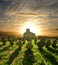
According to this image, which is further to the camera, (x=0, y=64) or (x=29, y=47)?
(x=29, y=47)

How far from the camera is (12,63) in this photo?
5350 cm

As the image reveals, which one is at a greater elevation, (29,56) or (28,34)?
(28,34)

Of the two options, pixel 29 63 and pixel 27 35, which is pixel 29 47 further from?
pixel 27 35

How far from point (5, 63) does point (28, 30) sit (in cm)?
13410

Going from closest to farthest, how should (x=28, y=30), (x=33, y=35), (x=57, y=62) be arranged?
(x=57, y=62), (x=33, y=35), (x=28, y=30)

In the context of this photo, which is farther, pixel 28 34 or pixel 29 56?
pixel 28 34

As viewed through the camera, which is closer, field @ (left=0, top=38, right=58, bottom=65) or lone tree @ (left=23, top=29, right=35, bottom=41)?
field @ (left=0, top=38, right=58, bottom=65)

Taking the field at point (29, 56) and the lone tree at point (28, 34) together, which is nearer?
the field at point (29, 56)

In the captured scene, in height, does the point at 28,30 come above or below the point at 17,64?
above

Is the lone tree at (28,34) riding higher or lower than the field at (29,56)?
higher

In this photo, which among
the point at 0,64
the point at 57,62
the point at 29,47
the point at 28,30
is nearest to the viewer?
the point at 0,64

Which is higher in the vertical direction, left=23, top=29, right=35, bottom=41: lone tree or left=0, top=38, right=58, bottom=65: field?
left=23, top=29, right=35, bottom=41: lone tree

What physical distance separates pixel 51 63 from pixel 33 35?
120 metres

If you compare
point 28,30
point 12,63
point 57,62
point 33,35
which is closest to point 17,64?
point 12,63
